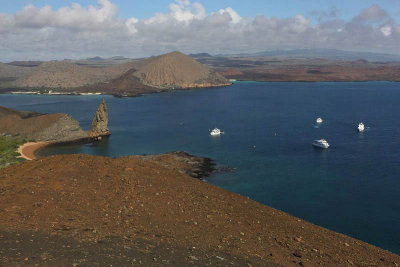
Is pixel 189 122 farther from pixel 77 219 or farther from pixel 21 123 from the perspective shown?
pixel 77 219

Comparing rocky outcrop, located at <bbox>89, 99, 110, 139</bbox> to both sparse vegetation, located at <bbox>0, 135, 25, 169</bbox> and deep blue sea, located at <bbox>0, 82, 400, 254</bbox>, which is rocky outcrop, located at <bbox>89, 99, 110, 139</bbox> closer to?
deep blue sea, located at <bbox>0, 82, 400, 254</bbox>

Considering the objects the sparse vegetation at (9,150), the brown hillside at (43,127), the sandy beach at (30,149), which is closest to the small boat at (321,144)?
the brown hillside at (43,127)

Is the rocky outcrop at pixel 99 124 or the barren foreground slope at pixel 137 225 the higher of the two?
the barren foreground slope at pixel 137 225

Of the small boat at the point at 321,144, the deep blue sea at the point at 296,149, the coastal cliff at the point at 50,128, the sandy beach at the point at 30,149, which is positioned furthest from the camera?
the coastal cliff at the point at 50,128

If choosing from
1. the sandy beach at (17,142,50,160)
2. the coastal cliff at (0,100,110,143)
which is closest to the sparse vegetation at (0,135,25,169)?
the sandy beach at (17,142,50,160)

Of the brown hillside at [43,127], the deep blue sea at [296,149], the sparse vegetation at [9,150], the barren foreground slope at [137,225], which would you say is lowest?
the deep blue sea at [296,149]

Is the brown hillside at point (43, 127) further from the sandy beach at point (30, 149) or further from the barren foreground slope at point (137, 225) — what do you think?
the barren foreground slope at point (137, 225)

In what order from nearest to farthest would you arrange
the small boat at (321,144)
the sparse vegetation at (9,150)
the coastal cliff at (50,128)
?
1. the sparse vegetation at (9,150)
2. the small boat at (321,144)
3. the coastal cliff at (50,128)
